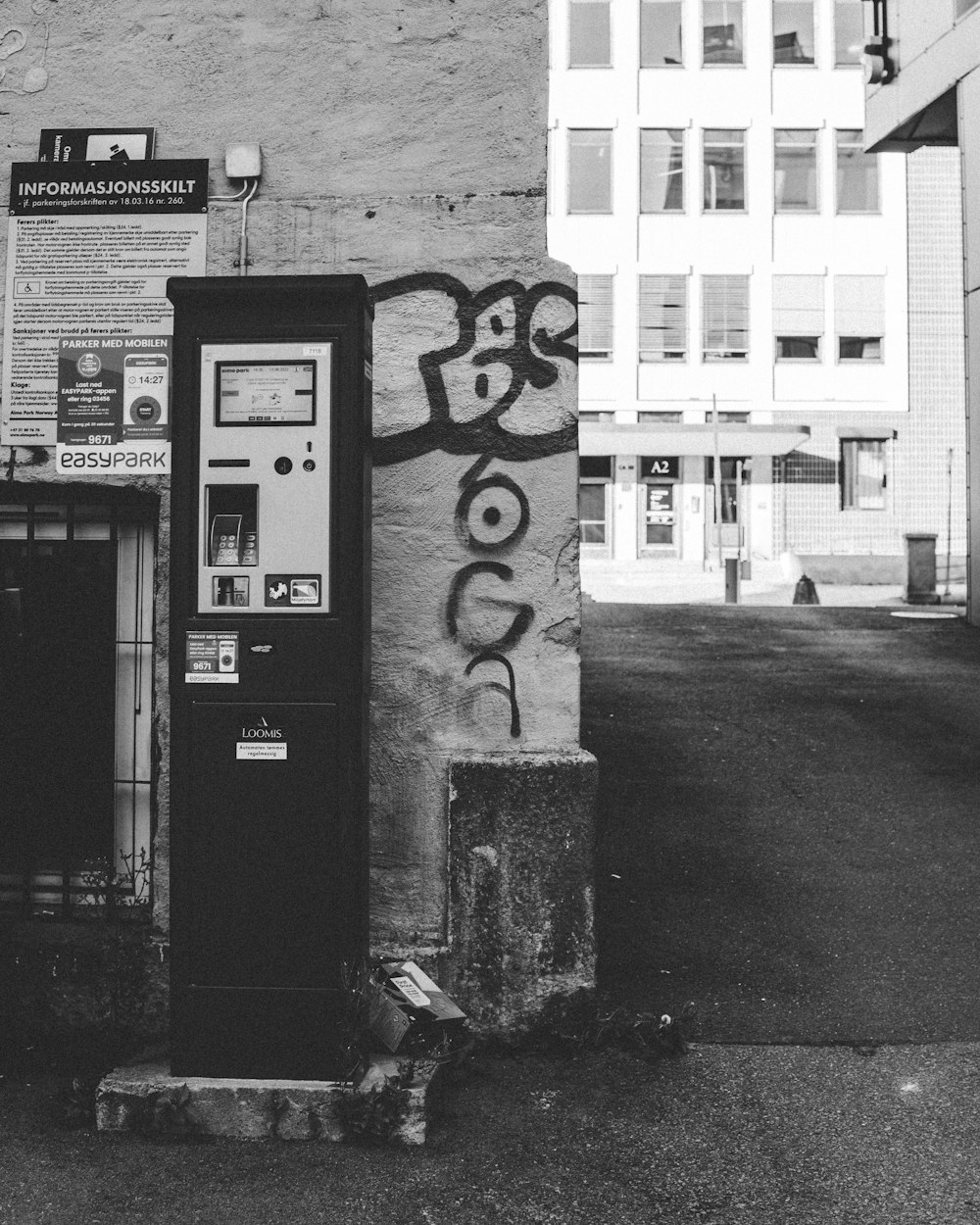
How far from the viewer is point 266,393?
368cm

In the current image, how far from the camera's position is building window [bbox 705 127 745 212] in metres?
36.2

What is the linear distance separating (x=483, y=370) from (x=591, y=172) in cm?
3403

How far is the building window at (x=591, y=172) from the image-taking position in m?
36.2

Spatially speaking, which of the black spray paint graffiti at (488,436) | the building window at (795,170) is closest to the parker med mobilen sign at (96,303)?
the black spray paint graffiti at (488,436)

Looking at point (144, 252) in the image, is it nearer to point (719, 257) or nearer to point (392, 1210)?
point (392, 1210)

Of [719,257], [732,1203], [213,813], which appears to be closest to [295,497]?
[213,813]

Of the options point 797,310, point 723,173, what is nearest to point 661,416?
point 797,310

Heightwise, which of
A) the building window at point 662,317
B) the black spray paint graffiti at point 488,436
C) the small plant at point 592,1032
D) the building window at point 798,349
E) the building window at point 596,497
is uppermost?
the building window at point 662,317

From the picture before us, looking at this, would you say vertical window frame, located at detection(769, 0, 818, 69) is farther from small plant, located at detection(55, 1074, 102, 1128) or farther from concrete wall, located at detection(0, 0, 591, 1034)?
small plant, located at detection(55, 1074, 102, 1128)

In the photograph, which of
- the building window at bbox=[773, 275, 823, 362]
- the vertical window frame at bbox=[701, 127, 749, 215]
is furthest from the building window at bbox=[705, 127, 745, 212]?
the building window at bbox=[773, 275, 823, 362]

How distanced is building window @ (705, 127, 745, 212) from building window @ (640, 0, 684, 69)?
2315 millimetres

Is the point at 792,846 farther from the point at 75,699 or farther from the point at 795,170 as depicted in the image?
the point at 795,170

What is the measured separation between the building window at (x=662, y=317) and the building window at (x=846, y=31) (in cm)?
748

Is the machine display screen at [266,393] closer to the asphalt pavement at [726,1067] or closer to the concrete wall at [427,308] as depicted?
the concrete wall at [427,308]
